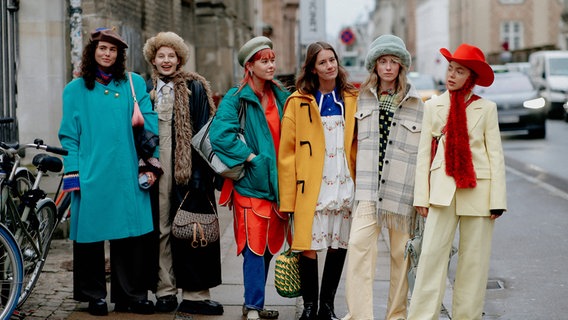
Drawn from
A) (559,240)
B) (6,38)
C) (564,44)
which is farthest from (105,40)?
(564,44)

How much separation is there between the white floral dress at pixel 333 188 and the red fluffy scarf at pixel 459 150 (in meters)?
0.76

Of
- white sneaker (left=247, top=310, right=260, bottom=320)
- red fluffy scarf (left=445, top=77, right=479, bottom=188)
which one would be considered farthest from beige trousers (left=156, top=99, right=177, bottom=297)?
red fluffy scarf (left=445, top=77, right=479, bottom=188)

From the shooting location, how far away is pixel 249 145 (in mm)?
6211

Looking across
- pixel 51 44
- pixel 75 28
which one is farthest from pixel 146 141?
pixel 51 44

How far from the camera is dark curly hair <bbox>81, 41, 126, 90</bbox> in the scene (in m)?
6.35

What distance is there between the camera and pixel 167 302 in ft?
21.5

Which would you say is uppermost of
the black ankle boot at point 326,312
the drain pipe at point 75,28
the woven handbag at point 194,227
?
the drain pipe at point 75,28

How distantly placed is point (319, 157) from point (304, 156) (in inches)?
3.7

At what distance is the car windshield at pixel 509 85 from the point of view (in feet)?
75.8

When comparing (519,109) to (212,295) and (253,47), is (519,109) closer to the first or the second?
(212,295)

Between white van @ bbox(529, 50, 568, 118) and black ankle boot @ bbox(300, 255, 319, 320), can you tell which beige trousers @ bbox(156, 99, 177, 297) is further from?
white van @ bbox(529, 50, 568, 118)

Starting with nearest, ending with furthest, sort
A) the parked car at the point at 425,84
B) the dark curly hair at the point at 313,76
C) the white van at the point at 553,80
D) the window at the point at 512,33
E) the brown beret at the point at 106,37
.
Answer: the dark curly hair at the point at 313,76 < the brown beret at the point at 106,37 < the parked car at the point at 425,84 < the white van at the point at 553,80 < the window at the point at 512,33

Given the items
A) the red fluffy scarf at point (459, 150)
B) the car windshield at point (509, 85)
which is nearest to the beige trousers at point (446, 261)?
the red fluffy scarf at point (459, 150)

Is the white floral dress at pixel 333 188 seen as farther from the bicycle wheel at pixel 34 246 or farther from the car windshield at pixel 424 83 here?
the car windshield at pixel 424 83
